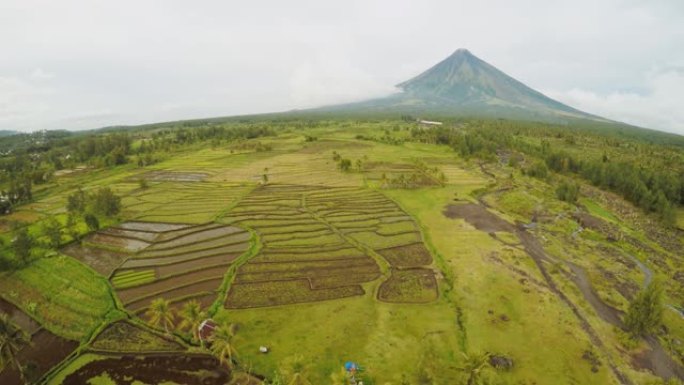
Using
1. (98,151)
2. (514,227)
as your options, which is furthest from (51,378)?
(98,151)

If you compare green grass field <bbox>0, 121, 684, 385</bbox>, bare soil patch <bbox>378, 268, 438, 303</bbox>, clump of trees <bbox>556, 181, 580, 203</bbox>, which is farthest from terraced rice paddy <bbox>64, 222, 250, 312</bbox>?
clump of trees <bbox>556, 181, 580, 203</bbox>

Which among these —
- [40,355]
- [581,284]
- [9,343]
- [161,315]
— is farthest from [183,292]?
[581,284]

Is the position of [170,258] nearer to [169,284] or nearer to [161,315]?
[169,284]

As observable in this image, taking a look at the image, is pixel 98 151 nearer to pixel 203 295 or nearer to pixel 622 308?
pixel 203 295

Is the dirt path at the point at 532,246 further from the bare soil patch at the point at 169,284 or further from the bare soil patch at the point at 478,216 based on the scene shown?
the bare soil patch at the point at 169,284

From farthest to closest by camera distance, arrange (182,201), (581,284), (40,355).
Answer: (182,201) < (581,284) < (40,355)

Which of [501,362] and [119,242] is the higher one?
[119,242]
